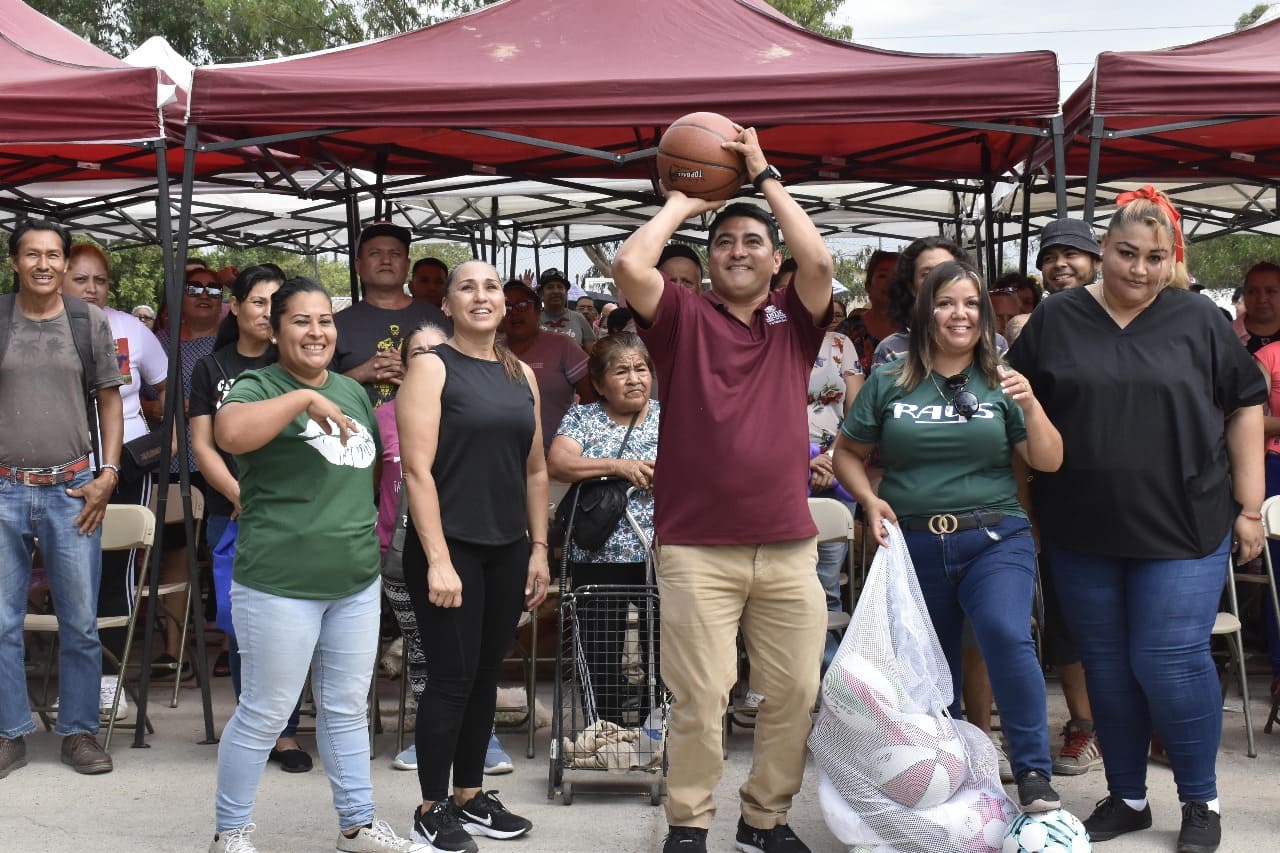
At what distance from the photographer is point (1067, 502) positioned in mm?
4230

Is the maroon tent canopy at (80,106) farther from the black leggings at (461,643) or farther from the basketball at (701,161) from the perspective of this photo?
the basketball at (701,161)

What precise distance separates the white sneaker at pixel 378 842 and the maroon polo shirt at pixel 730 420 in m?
1.23

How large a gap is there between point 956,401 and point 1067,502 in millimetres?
491

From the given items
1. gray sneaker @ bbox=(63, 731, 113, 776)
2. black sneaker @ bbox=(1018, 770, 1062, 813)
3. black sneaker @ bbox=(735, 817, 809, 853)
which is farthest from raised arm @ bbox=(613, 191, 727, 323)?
gray sneaker @ bbox=(63, 731, 113, 776)

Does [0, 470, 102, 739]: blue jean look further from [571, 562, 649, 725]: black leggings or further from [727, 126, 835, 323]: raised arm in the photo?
[727, 126, 835, 323]: raised arm

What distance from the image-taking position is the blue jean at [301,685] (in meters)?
3.85

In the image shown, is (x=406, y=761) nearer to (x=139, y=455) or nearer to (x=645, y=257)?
(x=139, y=455)

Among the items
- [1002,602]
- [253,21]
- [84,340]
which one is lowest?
[1002,602]

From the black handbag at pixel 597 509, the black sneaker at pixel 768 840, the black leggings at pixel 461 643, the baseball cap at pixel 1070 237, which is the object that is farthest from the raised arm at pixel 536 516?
the baseball cap at pixel 1070 237

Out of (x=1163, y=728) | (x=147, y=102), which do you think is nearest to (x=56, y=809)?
(x=147, y=102)

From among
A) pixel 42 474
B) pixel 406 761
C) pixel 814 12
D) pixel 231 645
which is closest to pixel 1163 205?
pixel 406 761

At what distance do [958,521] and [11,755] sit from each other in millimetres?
3653

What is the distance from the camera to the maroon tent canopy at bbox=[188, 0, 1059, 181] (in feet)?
16.6

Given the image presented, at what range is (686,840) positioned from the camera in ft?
13.0
